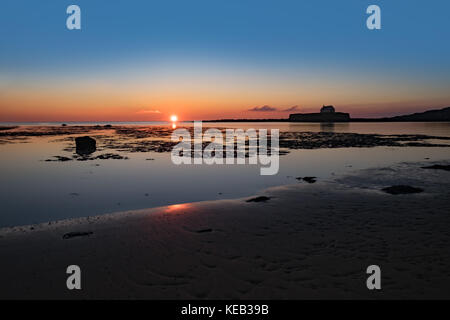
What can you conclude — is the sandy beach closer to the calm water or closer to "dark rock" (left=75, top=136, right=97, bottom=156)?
the calm water

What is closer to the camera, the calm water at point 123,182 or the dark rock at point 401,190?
the calm water at point 123,182

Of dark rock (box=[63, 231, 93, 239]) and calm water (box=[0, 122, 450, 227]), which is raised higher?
calm water (box=[0, 122, 450, 227])

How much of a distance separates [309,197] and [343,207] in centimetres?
168

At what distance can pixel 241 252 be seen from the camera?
6.35 m

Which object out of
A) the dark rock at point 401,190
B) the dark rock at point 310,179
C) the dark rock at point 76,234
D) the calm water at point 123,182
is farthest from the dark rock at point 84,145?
the dark rock at point 401,190

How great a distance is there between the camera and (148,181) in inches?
596

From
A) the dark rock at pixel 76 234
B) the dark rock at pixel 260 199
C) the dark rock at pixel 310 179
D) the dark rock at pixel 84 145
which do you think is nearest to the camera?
the dark rock at pixel 76 234

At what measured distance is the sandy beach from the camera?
495cm

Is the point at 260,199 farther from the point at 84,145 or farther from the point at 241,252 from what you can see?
the point at 84,145

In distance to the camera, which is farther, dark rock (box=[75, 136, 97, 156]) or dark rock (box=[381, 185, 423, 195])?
dark rock (box=[75, 136, 97, 156])

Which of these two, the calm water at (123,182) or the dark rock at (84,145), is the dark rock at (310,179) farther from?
the dark rock at (84,145)

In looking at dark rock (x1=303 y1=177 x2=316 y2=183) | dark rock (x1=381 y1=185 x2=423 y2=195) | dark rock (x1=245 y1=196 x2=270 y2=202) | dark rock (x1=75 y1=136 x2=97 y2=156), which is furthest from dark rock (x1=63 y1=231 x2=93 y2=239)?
dark rock (x1=75 y1=136 x2=97 y2=156)

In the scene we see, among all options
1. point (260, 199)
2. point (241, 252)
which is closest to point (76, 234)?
point (241, 252)

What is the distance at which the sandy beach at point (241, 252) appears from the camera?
195 inches
